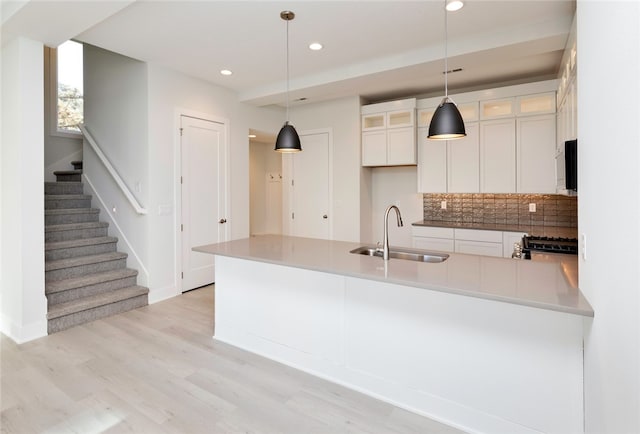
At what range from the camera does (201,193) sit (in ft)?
15.9

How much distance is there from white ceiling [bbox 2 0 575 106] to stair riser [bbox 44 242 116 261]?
88.7 inches

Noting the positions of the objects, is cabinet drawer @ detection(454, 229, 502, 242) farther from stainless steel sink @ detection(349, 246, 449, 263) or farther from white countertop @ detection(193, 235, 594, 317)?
stainless steel sink @ detection(349, 246, 449, 263)

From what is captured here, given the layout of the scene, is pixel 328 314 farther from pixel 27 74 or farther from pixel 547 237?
pixel 27 74

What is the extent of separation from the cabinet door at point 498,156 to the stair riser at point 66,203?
5.44 m

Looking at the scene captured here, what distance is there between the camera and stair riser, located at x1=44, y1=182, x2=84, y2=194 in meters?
4.78

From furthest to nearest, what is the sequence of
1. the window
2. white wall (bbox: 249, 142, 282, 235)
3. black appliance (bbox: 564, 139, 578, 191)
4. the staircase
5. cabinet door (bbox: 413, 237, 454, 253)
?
white wall (bbox: 249, 142, 282, 235) → the window → cabinet door (bbox: 413, 237, 454, 253) → the staircase → black appliance (bbox: 564, 139, 578, 191)

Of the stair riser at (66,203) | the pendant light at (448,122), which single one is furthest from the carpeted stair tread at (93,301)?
the pendant light at (448,122)

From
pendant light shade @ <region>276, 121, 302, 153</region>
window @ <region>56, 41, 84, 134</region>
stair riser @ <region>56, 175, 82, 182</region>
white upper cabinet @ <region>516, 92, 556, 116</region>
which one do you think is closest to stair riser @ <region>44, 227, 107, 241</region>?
stair riser @ <region>56, 175, 82, 182</region>

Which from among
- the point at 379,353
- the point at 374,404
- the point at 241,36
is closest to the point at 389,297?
the point at 379,353

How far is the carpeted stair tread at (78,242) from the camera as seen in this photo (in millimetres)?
4028

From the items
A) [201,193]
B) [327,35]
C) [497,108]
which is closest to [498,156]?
[497,108]

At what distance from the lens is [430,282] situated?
1.87m

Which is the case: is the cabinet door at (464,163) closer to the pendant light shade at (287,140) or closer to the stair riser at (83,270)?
the pendant light shade at (287,140)

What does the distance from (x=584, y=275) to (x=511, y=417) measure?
0.86 metres
